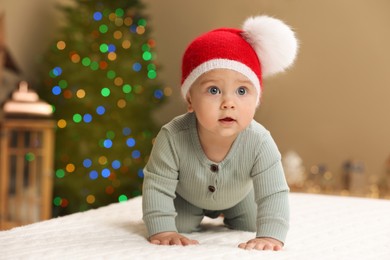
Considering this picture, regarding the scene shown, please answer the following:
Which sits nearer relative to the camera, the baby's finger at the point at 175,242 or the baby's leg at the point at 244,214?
the baby's finger at the point at 175,242

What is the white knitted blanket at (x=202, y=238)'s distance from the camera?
125cm

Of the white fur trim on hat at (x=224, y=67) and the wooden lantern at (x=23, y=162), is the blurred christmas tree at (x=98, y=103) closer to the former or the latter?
the wooden lantern at (x=23, y=162)

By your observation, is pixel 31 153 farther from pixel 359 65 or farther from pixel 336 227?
pixel 336 227

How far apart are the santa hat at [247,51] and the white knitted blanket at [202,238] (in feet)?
1.28

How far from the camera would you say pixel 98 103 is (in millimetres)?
4188

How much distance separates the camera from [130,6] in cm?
452

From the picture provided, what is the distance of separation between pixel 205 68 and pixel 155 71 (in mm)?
3028

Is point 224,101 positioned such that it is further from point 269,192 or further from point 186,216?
point 186,216

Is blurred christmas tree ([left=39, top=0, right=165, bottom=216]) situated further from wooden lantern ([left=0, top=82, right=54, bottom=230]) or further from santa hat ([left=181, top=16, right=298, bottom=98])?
santa hat ([left=181, top=16, right=298, bottom=98])

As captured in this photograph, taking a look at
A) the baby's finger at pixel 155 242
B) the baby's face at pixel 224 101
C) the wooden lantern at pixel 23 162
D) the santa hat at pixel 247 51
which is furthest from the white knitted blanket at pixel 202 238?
the wooden lantern at pixel 23 162

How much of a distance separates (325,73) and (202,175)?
290 cm

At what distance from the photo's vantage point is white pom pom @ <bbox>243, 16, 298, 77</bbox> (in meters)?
1.51

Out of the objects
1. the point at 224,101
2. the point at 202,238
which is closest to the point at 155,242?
the point at 202,238

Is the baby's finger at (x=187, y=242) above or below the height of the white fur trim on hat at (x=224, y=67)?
below
